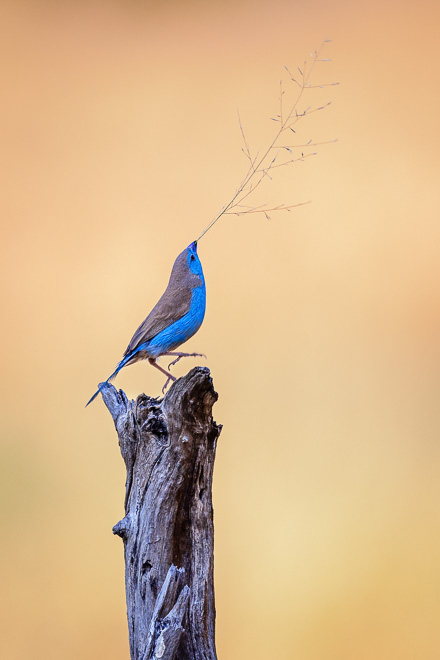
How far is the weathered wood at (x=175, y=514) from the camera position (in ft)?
6.12

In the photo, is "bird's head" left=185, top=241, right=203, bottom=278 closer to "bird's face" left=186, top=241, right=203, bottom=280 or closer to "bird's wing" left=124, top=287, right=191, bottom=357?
"bird's face" left=186, top=241, right=203, bottom=280

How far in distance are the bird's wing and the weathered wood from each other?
0.82ft

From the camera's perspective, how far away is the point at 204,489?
1.96 meters

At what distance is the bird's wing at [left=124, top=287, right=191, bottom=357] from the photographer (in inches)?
84.1

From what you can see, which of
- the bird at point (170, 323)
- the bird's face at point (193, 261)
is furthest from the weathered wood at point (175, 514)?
the bird's face at point (193, 261)

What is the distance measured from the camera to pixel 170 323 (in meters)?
2.14

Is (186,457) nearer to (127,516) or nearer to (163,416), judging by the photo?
(163,416)

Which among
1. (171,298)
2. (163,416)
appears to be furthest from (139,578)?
(171,298)

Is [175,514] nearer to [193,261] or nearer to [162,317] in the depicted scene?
[162,317]

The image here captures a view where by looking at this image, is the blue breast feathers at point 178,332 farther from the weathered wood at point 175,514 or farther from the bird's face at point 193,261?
the weathered wood at point 175,514

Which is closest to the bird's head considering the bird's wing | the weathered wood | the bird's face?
the bird's face

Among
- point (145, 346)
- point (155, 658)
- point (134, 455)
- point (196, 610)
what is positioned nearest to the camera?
point (155, 658)

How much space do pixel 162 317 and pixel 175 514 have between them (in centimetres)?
62

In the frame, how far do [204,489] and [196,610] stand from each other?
0.34m
